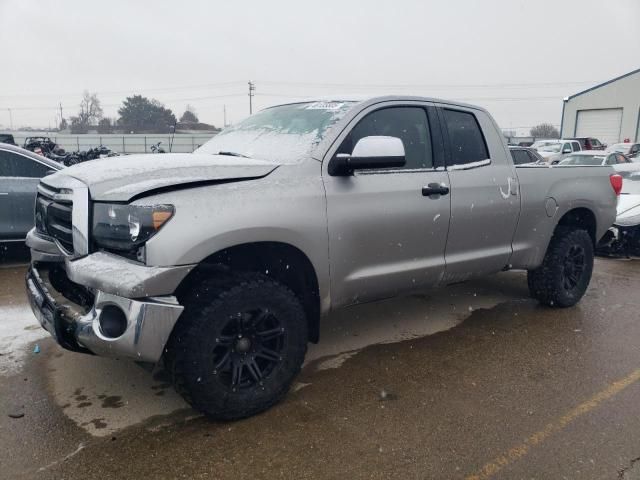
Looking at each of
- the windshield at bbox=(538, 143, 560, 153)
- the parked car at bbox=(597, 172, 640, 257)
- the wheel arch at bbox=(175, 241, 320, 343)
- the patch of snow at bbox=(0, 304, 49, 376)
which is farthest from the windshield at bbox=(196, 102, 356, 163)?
the windshield at bbox=(538, 143, 560, 153)

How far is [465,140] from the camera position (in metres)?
4.03

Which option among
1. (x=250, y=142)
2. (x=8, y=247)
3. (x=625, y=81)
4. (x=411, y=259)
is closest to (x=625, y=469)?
(x=411, y=259)

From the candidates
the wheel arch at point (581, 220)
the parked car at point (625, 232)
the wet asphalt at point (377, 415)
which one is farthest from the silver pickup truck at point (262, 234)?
the parked car at point (625, 232)

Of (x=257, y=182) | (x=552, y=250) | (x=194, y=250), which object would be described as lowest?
(x=552, y=250)

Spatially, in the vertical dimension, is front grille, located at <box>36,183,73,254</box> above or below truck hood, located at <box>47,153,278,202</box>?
below

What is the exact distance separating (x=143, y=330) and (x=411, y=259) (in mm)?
1875

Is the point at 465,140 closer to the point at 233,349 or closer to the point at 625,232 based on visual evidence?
the point at 233,349

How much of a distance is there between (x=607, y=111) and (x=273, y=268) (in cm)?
4101

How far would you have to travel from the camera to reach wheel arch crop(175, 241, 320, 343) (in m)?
2.75

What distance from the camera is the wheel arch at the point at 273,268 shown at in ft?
9.03

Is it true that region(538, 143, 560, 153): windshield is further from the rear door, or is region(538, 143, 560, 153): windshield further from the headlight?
the headlight

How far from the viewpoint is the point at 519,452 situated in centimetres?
263

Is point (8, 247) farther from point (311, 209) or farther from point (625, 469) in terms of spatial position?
point (625, 469)

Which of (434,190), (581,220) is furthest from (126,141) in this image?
(434,190)
